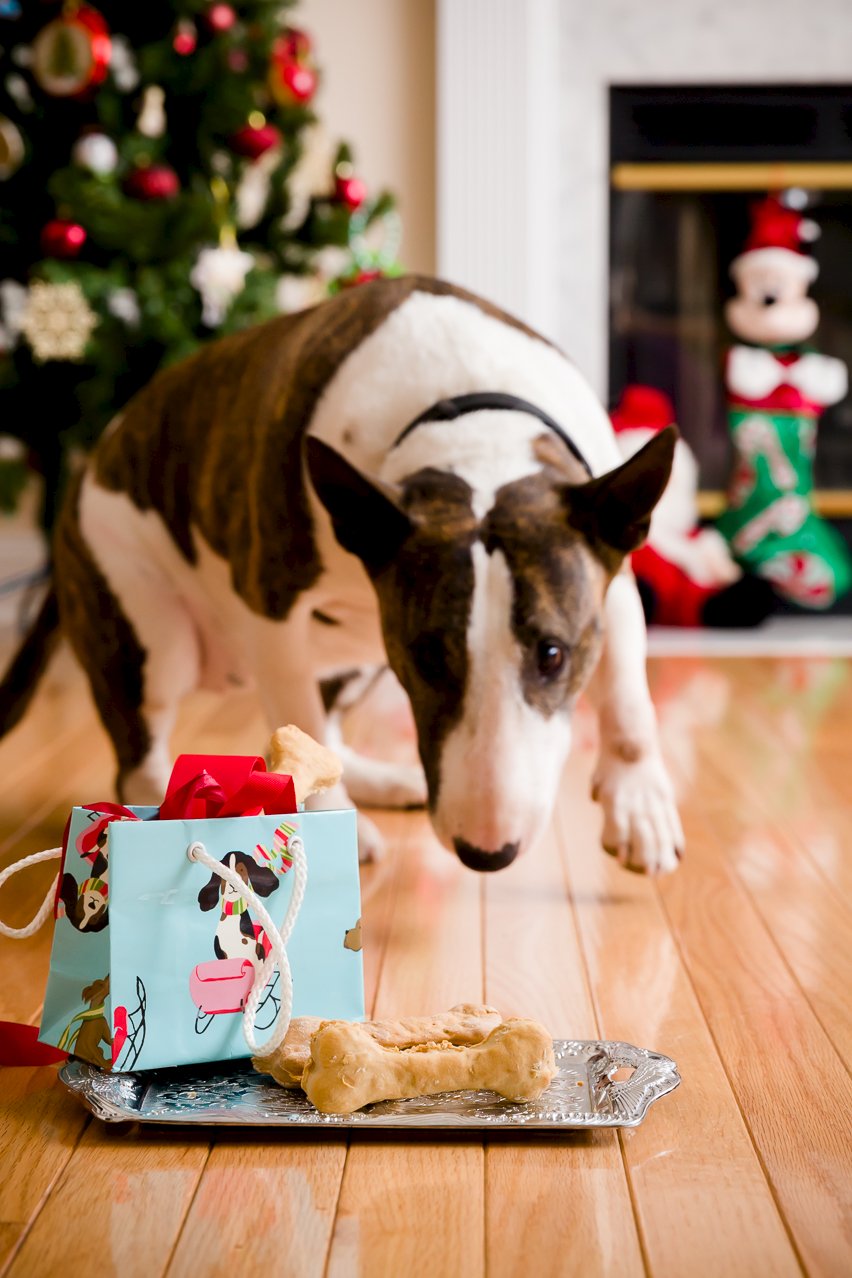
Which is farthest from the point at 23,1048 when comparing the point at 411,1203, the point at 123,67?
the point at 123,67

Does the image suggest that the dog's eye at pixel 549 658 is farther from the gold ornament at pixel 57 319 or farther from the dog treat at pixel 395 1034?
the gold ornament at pixel 57 319

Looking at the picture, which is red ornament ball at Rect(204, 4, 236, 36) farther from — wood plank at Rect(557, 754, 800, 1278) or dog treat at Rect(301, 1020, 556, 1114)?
dog treat at Rect(301, 1020, 556, 1114)

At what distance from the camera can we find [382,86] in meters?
4.21

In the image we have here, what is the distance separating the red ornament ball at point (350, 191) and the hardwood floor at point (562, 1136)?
5.47ft

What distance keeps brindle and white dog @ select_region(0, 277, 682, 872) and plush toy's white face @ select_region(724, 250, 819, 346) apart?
2.52 m

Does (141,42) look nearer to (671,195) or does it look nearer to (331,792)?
(671,195)

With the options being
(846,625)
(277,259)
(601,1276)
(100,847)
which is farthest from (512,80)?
(601,1276)

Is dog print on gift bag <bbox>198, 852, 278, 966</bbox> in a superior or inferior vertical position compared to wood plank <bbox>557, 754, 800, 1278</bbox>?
superior

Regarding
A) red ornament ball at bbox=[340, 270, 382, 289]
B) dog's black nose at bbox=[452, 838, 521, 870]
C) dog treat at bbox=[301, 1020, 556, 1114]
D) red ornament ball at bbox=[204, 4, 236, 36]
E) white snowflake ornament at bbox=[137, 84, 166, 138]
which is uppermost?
red ornament ball at bbox=[204, 4, 236, 36]

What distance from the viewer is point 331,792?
5.31ft

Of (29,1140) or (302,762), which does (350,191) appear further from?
(29,1140)

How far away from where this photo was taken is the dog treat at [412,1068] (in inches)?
39.7

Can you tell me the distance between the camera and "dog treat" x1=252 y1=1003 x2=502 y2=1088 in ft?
3.46

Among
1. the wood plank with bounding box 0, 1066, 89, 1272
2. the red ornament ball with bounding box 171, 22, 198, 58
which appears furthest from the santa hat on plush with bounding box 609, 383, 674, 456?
the wood plank with bounding box 0, 1066, 89, 1272
